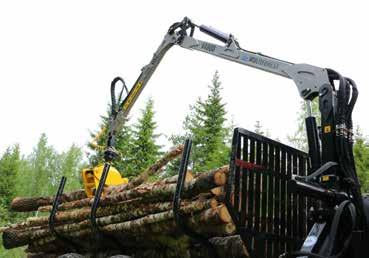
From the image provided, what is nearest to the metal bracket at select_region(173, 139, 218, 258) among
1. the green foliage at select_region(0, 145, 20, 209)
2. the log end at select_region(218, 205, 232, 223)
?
the log end at select_region(218, 205, 232, 223)

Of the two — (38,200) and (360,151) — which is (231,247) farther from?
(360,151)

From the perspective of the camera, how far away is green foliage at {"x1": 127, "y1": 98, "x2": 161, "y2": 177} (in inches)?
1255

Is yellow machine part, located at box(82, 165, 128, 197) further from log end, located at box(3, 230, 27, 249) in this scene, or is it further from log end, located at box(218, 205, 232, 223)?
log end, located at box(218, 205, 232, 223)

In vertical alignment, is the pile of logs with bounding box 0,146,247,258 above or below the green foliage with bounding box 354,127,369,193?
below

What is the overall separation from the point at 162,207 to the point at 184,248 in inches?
17.7

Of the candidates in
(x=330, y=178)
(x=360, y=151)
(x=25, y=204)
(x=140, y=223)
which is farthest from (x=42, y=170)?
(x=330, y=178)

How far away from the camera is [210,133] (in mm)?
33062

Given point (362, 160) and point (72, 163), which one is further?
point (72, 163)

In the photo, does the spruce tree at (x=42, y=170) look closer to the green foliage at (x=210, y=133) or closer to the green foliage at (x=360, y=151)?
the green foliage at (x=210, y=133)

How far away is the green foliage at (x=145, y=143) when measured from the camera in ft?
105

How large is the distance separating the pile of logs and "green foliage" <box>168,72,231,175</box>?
2196cm

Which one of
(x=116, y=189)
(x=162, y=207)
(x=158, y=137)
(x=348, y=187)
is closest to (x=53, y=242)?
(x=116, y=189)

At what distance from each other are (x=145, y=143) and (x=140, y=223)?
27.9m

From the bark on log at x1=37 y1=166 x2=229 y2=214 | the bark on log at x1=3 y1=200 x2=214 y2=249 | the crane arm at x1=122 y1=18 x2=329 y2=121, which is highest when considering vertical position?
the crane arm at x1=122 y1=18 x2=329 y2=121
